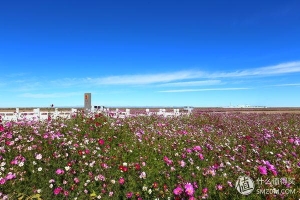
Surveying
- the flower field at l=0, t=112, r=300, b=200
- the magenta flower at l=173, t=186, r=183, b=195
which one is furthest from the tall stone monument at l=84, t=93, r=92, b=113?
the magenta flower at l=173, t=186, r=183, b=195

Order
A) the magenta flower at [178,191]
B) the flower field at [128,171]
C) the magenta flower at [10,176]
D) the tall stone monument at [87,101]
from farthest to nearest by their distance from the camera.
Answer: the tall stone monument at [87,101] → the magenta flower at [10,176] → the flower field at [128,171] → the magenta flower at [178,191]

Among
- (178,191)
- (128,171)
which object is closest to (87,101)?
(128,171)

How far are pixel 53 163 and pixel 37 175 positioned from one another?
415 millimetres

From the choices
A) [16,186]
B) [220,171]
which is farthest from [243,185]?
[16,186]

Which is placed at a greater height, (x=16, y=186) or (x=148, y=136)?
(x=148, y=136)

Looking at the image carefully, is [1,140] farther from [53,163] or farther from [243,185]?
[243,185]

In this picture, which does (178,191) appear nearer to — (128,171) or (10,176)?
(128,171)

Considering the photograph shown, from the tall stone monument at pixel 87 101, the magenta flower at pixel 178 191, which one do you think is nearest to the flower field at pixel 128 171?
the magenta flower at pixel 178 191

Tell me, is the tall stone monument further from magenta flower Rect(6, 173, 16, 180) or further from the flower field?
magenta flower Rect(6, 173, 16, 180)

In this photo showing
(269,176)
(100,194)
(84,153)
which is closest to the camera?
(269,176)

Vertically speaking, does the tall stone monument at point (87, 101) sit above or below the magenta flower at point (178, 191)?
A: above

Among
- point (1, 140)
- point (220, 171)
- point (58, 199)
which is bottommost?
point (58, 199)

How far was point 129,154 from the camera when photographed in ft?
20.9

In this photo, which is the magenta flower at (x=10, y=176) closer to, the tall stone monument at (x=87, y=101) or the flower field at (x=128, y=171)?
the flower field at (x=128, y=171)
